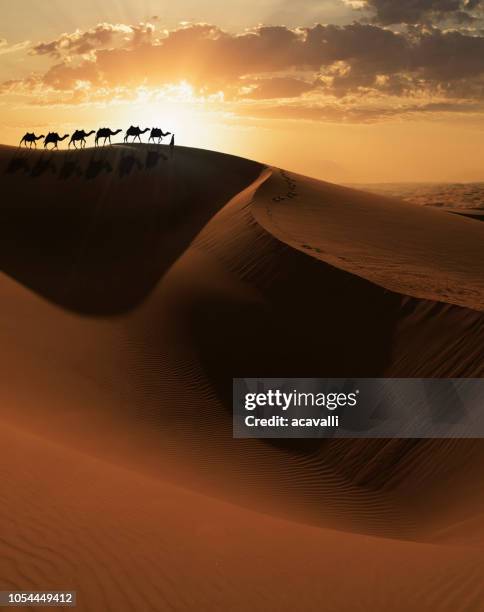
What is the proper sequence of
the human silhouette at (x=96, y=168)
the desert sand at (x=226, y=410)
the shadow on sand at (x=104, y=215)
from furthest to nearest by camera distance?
the human silhouette at (x=96, y=168) < the shadow on sand at (x=104, y=215) < the desert sand at (x=226, y=410)

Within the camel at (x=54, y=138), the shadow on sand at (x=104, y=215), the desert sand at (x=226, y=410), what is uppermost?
Result: the camel at (x=54, y=138)

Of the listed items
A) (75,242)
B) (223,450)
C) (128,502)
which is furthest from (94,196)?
(128,502)

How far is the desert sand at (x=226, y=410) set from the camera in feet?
20.4

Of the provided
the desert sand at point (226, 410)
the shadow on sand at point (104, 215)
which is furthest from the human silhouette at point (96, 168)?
the desert sand at point (226, 410)

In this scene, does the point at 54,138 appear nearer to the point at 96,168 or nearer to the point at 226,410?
the point at 96,168

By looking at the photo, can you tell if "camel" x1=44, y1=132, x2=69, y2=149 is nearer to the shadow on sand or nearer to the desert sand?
the shadow on sand

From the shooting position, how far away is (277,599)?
5922 millimetres

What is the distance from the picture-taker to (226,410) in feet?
47.4

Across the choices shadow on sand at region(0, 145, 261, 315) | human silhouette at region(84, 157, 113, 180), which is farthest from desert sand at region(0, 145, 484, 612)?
human silhouette at region(84, 157, 113, 180)

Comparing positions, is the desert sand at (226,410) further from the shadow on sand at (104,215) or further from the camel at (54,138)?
the camel at (54,138)

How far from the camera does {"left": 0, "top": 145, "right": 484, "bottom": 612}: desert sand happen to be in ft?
20.4

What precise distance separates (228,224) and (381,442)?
1774 cm

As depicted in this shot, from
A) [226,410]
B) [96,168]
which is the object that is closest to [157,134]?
[96,168]

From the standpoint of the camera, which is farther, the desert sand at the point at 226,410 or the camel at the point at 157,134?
the camel at the point at 157,134
